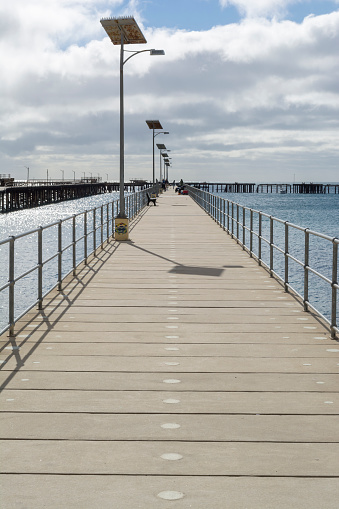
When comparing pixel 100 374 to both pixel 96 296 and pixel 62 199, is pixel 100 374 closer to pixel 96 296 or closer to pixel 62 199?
pixel 96 296

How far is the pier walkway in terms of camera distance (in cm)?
379

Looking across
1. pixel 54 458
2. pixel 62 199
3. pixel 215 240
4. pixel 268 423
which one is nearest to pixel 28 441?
pixel 54 458

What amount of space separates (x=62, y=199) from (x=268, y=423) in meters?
105

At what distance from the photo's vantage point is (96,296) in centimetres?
1023

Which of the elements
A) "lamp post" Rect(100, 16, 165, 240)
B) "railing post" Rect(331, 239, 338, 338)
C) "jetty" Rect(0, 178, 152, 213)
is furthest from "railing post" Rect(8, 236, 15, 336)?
"jetty" Rect(0, 178, 152, 213)

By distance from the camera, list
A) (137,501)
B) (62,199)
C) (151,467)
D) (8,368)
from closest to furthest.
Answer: (137,501)
(151,467)
(8,368)
(62,199)

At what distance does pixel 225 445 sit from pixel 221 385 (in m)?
1.32

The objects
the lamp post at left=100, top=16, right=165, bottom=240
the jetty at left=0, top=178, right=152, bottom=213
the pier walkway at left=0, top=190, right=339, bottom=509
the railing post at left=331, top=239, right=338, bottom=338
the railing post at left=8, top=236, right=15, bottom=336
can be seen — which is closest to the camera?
the pier walkway at left=0, top=190, right=339, bottom=509

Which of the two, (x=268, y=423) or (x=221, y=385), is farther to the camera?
(x=221, y=385)

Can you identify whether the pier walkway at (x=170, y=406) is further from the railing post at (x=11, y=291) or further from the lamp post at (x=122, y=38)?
the lamp post at (x=122, y=38)

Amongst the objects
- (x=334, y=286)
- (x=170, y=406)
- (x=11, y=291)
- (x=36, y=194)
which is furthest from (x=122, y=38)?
(x=36, y=194)

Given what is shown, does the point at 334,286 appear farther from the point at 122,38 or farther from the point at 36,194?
the point at 36,194

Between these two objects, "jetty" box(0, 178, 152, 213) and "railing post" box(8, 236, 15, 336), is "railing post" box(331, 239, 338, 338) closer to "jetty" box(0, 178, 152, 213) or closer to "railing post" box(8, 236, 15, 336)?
"railing post" box(8, 236, 15, 336)

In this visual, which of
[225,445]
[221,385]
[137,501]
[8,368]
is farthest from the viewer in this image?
[8,368]
